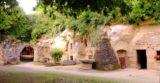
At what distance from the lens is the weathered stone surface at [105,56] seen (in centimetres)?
2348

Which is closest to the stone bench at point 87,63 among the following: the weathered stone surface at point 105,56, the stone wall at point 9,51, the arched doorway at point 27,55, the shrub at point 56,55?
the weathered stone surface at point 105,56

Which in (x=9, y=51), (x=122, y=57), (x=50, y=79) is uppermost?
(x=9, y=51)

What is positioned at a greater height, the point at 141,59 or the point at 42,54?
the point at 42,54

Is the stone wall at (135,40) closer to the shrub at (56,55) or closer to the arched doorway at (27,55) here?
the shrub at (56,55)

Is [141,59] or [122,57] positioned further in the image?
[141,59]

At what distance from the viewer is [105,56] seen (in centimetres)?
2362

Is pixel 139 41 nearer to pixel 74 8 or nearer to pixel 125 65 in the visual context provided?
pixel 125 65

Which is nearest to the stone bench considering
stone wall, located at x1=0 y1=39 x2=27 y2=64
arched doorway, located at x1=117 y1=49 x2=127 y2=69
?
arched doorway, located at x1=117 y1=49 x2=127 y2=69

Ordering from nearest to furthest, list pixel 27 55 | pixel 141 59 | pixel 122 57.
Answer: pixel 122 57 → pixel 141 59 → pixel 27 55

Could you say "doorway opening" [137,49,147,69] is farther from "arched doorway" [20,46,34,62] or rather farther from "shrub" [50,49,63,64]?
"arched doorway" [20,46,34,62]

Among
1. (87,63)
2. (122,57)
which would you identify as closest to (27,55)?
(87,63)

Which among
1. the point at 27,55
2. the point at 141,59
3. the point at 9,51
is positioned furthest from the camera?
the point at 27,55

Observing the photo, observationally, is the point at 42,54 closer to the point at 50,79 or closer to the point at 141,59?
the point at 141,59

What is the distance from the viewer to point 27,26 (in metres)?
37.3
